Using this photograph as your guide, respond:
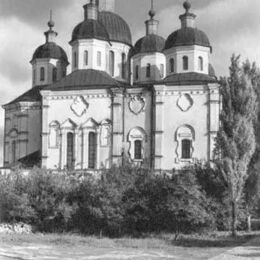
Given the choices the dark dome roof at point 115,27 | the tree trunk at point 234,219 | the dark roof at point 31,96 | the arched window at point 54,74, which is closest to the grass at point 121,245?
the tree trunk at point 234,219

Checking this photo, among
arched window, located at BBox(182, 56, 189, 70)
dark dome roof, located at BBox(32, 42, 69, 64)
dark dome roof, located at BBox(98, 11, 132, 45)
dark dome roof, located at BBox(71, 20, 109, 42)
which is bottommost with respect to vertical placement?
arched window, located at BBox(182, 56, 189, 70)

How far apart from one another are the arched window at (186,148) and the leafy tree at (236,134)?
19.1 metres

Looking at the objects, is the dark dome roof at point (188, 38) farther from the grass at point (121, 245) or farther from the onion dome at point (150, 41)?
the grass at point (121, 245)

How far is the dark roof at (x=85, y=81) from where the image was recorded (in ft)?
153

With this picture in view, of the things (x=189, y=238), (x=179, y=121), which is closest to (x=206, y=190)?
(x=189, y=238)

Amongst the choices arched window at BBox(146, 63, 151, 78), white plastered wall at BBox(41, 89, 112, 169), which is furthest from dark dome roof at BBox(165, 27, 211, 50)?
white plastered wall at BBox(41, 89, 112, 169)

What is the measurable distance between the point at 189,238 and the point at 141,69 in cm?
2889

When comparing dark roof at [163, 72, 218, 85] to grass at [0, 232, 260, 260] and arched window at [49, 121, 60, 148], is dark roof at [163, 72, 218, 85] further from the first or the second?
grass at [0, 232, 260, 260]

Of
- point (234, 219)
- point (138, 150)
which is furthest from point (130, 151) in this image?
point (234, 219)

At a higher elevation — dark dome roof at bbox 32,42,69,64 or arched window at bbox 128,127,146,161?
dark dome roof at bbox 32,42,69,64

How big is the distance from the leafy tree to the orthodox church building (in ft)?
57.4

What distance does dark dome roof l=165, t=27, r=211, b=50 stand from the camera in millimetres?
47594

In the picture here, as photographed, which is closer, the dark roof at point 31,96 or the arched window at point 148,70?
the dark roof at point 31,96

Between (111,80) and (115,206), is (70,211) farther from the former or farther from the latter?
(111,80)
